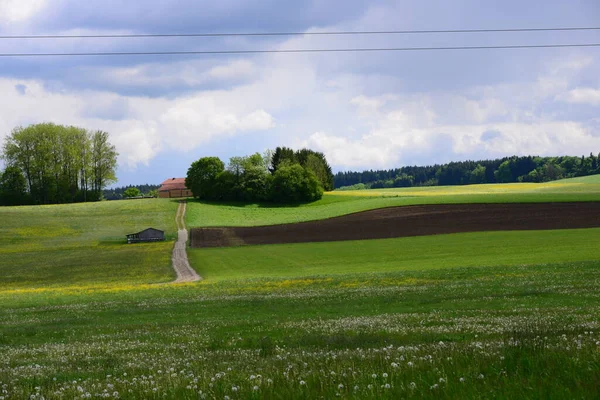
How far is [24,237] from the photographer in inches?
3755

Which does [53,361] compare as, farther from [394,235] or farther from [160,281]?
[394,235]

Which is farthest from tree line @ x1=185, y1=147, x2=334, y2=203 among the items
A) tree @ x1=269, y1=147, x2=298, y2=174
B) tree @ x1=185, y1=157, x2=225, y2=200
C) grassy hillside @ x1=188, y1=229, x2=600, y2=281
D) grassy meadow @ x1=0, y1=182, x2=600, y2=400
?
grassy meadow @ x1=0, y1=182, x2=600, y2=400

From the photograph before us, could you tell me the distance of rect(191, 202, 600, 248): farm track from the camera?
80.1 metres

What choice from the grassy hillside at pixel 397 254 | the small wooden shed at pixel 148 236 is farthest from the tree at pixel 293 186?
the grassy hillside at pixel 397 254

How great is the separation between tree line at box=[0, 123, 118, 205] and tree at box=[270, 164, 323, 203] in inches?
2121

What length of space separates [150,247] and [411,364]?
7794 centimetres

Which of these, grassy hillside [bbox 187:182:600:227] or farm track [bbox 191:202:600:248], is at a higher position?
grassy hillside [bbox 187:182:600:227]

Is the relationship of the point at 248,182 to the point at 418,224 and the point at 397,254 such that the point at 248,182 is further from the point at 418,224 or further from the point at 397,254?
the point at 397,254

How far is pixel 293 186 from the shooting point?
146m

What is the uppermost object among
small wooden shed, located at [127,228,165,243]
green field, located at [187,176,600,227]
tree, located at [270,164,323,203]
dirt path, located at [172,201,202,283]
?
tree, located at [270,164,323,203]

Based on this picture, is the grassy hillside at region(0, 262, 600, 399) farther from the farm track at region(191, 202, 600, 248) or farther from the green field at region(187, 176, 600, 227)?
the green field at region(187, 176, 600, 227)

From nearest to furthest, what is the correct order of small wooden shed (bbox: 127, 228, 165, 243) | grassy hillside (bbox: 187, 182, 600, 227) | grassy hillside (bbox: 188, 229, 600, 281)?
grassy hillside (bbox: 188, 229, 600, 281), small wooden shed (bbox: 127, 228, 165, 243), grassy hillside (bbox: 187, 182, 600, 227)

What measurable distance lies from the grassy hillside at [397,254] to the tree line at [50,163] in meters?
94.3

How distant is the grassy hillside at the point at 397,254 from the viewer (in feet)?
161
